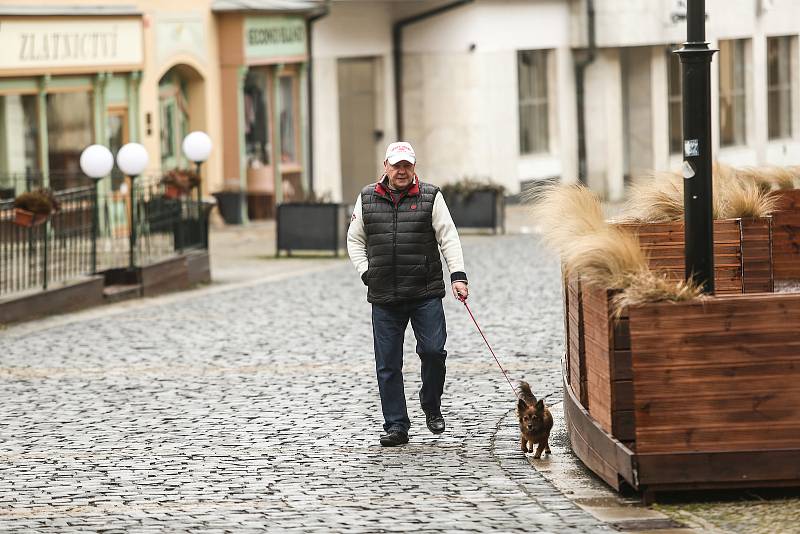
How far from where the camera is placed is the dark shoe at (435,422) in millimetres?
10406

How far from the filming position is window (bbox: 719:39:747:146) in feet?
122

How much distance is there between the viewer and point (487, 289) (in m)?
19.2

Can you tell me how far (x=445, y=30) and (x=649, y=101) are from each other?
17.4 ft

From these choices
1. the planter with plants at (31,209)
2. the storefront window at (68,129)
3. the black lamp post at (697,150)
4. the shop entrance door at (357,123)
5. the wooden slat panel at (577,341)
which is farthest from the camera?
the shop entrance door at (357,123)

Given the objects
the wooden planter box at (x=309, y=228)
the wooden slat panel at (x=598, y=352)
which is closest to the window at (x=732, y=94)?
the wooden planter box at (x=309, y=228)

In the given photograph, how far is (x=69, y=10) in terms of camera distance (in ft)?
81.2

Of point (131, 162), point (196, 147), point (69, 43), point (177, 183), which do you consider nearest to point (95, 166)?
point (131, 162)

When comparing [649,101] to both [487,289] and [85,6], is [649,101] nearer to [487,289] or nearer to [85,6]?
[85,6]

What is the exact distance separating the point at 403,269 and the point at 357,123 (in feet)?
74.1

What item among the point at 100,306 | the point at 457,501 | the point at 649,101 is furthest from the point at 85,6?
the point at 457,501

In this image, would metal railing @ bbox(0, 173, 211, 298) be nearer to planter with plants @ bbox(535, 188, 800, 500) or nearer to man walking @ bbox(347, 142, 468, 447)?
man walking @ bbox(347, 142, 468, 447)

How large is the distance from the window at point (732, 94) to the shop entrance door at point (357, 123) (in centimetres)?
842

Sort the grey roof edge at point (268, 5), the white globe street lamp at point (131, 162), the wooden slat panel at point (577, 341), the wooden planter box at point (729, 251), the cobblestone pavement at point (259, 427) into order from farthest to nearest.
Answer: the grey roof edge at point (268, 5), the white globe street lamp at point (131, 162), the wooden planter box at point (729, 251), the wooden slat panel at point (577, 341), the cobblestone pavement at point (259, 427)

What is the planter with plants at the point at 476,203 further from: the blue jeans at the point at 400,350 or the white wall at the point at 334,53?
the blue jeans at the point at 400,350
